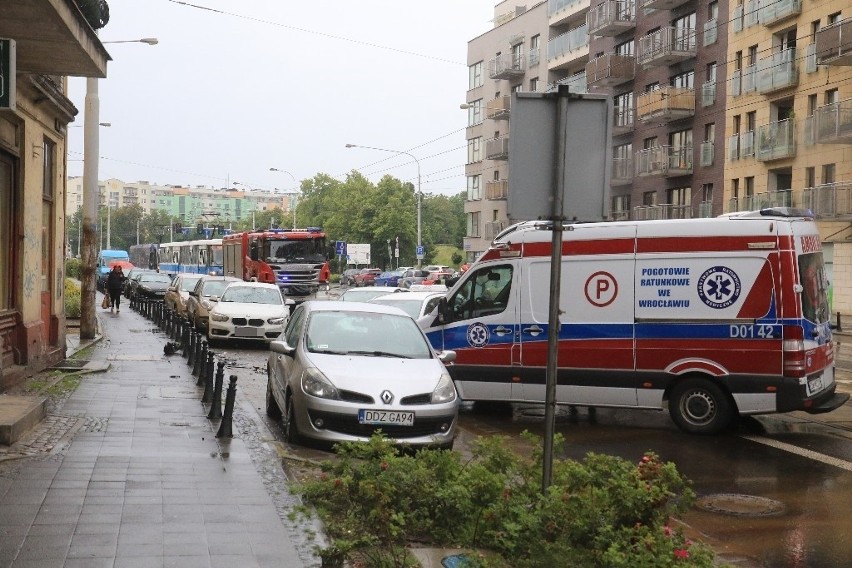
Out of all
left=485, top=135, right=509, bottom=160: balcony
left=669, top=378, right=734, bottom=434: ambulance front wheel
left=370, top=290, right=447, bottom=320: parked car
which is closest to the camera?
left=669, top=378, right=734, bottom=434: ambulance front wheel

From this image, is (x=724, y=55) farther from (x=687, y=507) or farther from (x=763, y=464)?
(x=687, y=507)

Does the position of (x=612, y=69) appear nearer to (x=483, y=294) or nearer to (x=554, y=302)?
(x=483, y=294)

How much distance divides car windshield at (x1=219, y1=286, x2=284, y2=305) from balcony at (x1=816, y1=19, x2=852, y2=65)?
2270 cm

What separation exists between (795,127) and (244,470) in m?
36.3

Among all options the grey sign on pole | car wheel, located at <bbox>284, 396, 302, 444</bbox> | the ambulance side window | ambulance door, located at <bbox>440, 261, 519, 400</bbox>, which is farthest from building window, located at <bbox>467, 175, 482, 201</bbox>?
the grey sign on pole

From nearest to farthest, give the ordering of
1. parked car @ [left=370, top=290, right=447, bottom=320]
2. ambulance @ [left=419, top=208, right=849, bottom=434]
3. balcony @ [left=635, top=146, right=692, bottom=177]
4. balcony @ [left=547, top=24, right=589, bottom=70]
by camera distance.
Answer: ambulance @ [left=419, top=208, right=849, bottom=434] → parked car @ [left=370, top=290, right=447, bottom=320] → balcony @ [left=635, top=146, right=692, bottom=177] → balcony @ [left=547, top=24, right=589, bottom=70]

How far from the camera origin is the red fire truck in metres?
41.8

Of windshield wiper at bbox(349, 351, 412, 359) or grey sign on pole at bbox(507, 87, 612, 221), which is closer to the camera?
grey sign on pole at bbox(507, 87, 612, 221)

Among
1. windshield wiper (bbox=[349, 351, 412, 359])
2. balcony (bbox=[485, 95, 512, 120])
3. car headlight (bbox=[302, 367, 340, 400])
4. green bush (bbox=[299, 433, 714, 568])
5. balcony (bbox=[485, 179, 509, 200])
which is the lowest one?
green bush (bbox=[299, 433, 714, 568])

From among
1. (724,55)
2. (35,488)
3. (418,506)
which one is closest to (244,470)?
(35,488)

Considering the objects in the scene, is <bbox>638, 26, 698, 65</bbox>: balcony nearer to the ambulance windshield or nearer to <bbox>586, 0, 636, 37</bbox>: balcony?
<bbox>586, 0, 636, 37</bbox>: balcony

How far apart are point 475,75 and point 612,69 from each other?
2376cm

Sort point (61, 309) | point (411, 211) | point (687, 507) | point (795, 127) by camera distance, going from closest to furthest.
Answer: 1. point (687, 507)
2. point (61, 309)
3. point (795, 127)
4. point (411, 211)

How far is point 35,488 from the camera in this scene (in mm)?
7438
